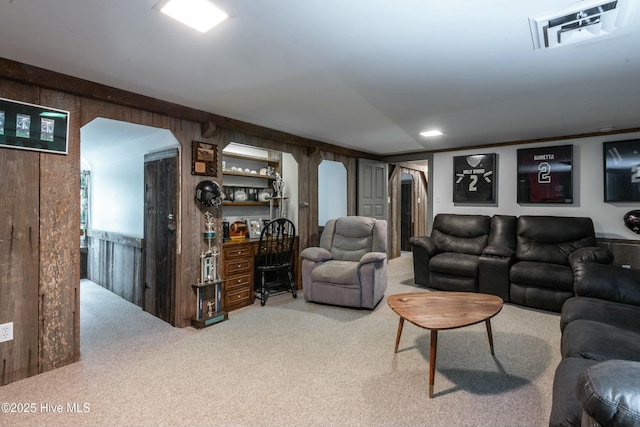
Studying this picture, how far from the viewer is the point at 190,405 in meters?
1.90

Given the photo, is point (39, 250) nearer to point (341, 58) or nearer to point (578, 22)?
point (341, 58)

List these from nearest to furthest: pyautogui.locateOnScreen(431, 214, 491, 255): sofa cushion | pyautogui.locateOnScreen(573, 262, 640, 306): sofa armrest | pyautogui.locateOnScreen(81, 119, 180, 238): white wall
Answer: pyautogui.locateOnScreen(573, 262, 640, 306): sofa armrest < pyautogui.locateOnScreen(81, 119, 180, 238): white wall < pyautogui.locateOnScreen(431, 214, 491, 255): sofa cushion

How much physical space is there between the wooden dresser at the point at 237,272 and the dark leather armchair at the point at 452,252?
2.26 meters

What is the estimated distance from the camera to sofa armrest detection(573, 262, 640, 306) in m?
2.27

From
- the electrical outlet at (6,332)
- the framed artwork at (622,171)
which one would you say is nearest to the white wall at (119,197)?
the electrical outlet at (6,332)

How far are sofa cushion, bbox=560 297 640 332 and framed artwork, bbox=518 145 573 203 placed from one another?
2.65 metres

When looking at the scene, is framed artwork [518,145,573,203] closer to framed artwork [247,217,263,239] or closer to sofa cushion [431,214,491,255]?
sofa cushion [431,214,491,255]

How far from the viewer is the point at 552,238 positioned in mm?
4070

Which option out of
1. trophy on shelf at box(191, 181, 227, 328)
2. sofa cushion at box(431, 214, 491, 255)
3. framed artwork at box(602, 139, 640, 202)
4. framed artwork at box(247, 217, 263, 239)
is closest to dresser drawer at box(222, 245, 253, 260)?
trophy on shelf at box(191, 181, 227, 328)

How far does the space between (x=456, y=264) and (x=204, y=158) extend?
3262 mm

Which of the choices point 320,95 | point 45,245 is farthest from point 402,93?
point 45,245

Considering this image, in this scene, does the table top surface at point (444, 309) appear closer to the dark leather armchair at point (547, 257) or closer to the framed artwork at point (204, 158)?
the dark leather armchair at point (547, 257)

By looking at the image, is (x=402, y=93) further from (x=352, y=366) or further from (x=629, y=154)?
(x=629, y=154)

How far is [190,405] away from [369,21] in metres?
2.34
